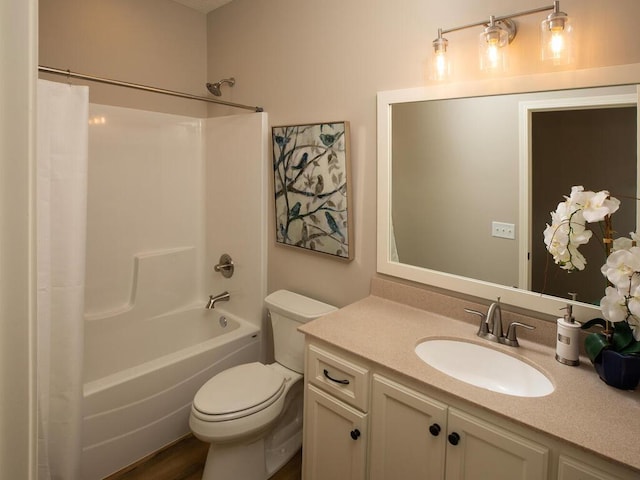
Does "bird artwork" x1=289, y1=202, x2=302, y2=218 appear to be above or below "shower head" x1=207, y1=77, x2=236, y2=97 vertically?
below

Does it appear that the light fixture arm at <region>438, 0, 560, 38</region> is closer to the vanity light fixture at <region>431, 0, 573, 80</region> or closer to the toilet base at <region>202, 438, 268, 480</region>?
the vanity light fixture at <region>431, 0, 573, 80</region>

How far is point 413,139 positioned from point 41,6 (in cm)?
217

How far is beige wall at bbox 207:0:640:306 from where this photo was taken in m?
1.30

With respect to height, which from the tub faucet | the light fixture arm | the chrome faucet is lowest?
the tub faucet

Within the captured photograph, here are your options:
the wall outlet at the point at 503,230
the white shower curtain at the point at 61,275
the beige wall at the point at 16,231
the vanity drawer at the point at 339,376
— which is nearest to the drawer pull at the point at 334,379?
the vanity drawer at the point at 339,376

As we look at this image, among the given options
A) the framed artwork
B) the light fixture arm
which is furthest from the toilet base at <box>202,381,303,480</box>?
the light fixture arm

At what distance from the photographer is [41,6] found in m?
2.12

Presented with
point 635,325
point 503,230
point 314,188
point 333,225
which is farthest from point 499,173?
point 314,188

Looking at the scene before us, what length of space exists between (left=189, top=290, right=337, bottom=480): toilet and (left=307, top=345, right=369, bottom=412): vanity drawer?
1.12 feet

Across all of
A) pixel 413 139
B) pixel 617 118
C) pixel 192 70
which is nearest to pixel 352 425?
pixel 413 139

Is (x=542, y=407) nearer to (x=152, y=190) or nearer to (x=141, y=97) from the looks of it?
(x=152, y=190)

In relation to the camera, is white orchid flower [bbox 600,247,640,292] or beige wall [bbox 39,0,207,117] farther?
beige wall [bbox 39,0,207,117]

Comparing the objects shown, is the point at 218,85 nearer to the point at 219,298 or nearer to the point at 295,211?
the point at 295,211

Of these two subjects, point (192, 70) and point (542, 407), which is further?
point (192, 70)
